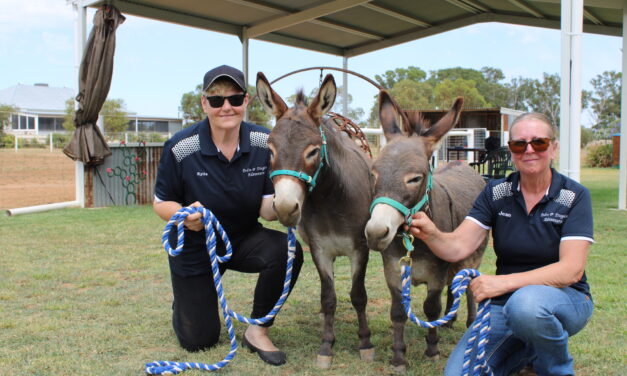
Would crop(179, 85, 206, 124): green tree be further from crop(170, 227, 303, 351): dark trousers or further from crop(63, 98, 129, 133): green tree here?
crop(170, 227, 303, 351): dark trousers

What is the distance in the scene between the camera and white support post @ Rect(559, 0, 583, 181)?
634 centimetres

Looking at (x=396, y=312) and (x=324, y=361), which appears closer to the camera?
(x=396, y=312)

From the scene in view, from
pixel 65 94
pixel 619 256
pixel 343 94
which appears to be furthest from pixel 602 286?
pixel 65 94

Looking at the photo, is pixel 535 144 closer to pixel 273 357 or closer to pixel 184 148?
pixel 273 357

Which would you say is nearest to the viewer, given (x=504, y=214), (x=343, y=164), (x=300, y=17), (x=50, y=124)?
(x=504, y=214)

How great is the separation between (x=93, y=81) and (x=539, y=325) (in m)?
10.9

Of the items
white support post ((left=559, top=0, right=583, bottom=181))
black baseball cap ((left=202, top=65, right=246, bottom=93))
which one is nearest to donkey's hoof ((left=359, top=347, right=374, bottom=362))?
black baseball cap ((left=202, top=65, right=246, bottom=93))

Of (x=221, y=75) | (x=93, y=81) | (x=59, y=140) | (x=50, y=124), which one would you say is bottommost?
(x=221, y=75)

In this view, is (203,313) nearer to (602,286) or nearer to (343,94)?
(602,286)

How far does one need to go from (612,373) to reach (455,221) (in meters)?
1.40

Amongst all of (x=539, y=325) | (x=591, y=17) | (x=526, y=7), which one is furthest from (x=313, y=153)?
(x=591, y=17)

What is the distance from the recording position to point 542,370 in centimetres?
283

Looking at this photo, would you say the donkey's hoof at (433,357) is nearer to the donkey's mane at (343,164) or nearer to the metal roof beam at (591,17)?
the donkey's mane at (343,164)

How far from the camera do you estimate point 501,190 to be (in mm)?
3092
